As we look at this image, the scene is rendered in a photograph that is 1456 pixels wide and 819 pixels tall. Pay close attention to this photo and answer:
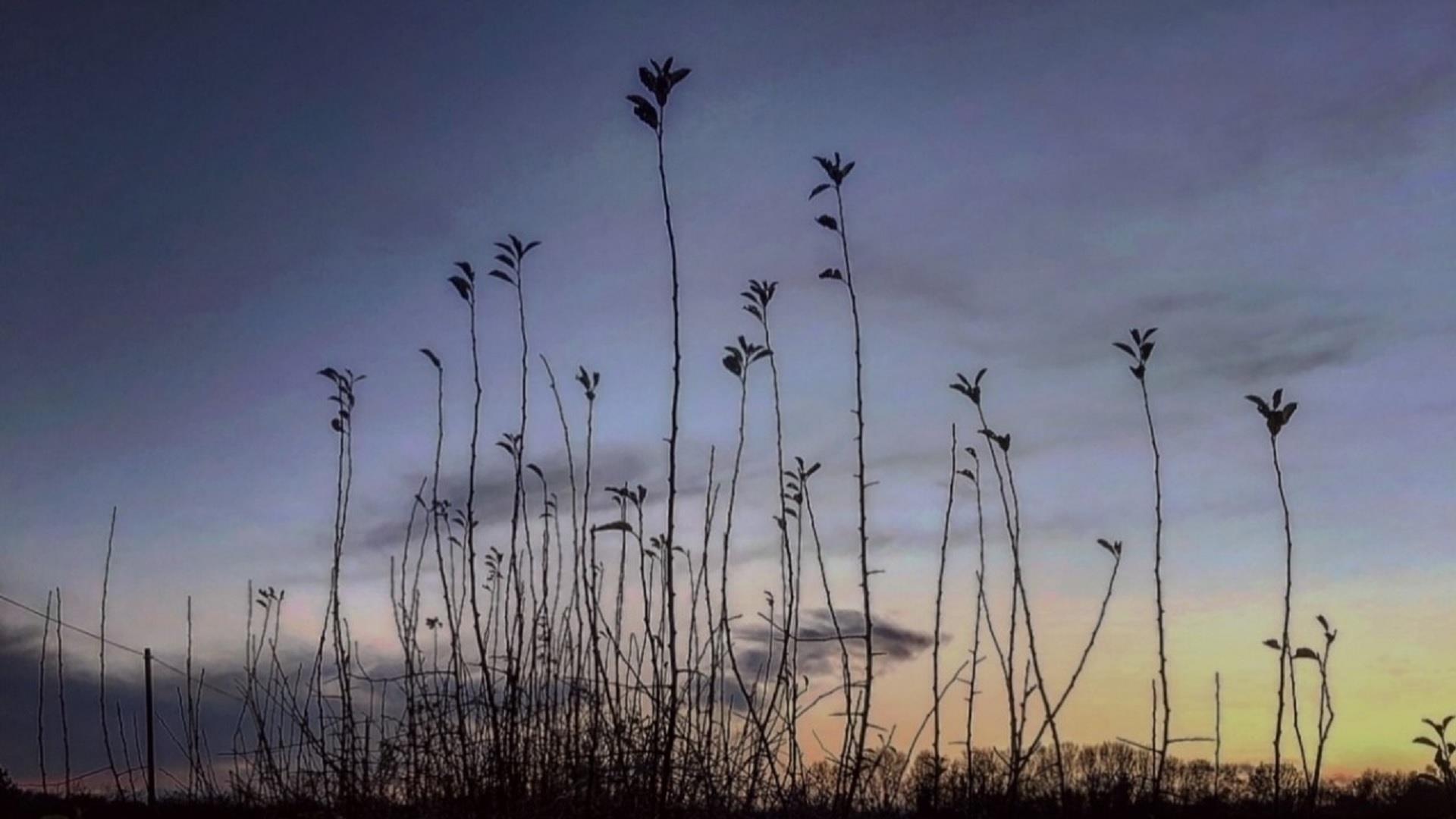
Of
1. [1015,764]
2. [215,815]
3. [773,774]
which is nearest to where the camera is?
[1015,764]

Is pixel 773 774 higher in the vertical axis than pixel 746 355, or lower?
lower

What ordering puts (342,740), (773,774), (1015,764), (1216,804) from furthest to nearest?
(342,740) < (1216,804) < (773,774) < (1015,764)

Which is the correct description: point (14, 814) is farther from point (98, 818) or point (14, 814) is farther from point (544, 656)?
point (544, 656)

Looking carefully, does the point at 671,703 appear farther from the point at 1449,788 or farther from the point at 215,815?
the point at 215,815

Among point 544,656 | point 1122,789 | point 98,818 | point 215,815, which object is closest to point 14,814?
point 98,818

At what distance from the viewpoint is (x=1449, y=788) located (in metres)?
5.15

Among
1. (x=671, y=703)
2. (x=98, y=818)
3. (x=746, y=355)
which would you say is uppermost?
(x=746, y=355)

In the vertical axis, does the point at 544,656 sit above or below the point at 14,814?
above

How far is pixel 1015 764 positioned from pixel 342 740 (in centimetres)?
293

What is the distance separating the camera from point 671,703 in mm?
3287

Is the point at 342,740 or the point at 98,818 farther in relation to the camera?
the point at 98,818

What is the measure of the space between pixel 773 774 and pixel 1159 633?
4.81 ft

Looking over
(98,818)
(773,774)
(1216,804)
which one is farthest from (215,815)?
(1216,804)

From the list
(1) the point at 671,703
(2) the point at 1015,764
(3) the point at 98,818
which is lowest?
(3) the point at 98,818
